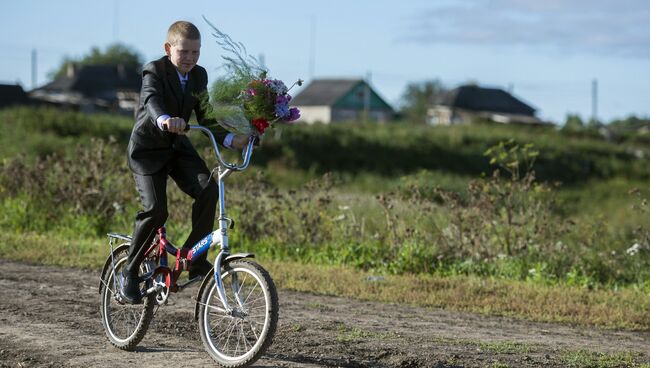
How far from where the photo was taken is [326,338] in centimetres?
814

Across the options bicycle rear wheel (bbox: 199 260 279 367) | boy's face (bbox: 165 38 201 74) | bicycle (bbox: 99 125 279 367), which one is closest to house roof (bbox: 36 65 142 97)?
bicycle (bbox: 99 125 279 367)

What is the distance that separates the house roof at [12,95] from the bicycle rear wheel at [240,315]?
70649 mm

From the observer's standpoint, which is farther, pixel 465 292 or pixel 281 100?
pixel 465 292

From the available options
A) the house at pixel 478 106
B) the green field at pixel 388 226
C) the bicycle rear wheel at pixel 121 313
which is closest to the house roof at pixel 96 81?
the house at pixel 478 106

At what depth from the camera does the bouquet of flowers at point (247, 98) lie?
6.99 m

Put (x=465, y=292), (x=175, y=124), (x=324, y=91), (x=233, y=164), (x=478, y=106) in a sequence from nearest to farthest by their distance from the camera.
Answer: (x=175, y=124)
(x=233, y=164)
(x=465, y=292)
(x=324, y=91)
(x=478, y=106)

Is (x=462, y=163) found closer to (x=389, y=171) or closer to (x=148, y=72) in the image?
(x=389, y=171)

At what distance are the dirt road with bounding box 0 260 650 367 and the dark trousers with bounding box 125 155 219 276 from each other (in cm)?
74

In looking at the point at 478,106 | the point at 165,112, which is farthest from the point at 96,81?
the point at 165,112

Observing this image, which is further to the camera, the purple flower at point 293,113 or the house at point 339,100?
the house at point 339,100

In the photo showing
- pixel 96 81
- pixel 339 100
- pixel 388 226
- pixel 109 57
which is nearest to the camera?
pixel 388 226

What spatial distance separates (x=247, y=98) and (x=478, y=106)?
92776 millimetres

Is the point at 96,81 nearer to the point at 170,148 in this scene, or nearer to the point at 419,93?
the point at 419,93

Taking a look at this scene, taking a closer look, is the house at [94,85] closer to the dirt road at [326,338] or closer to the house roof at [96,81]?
the house roof at [96,81]
